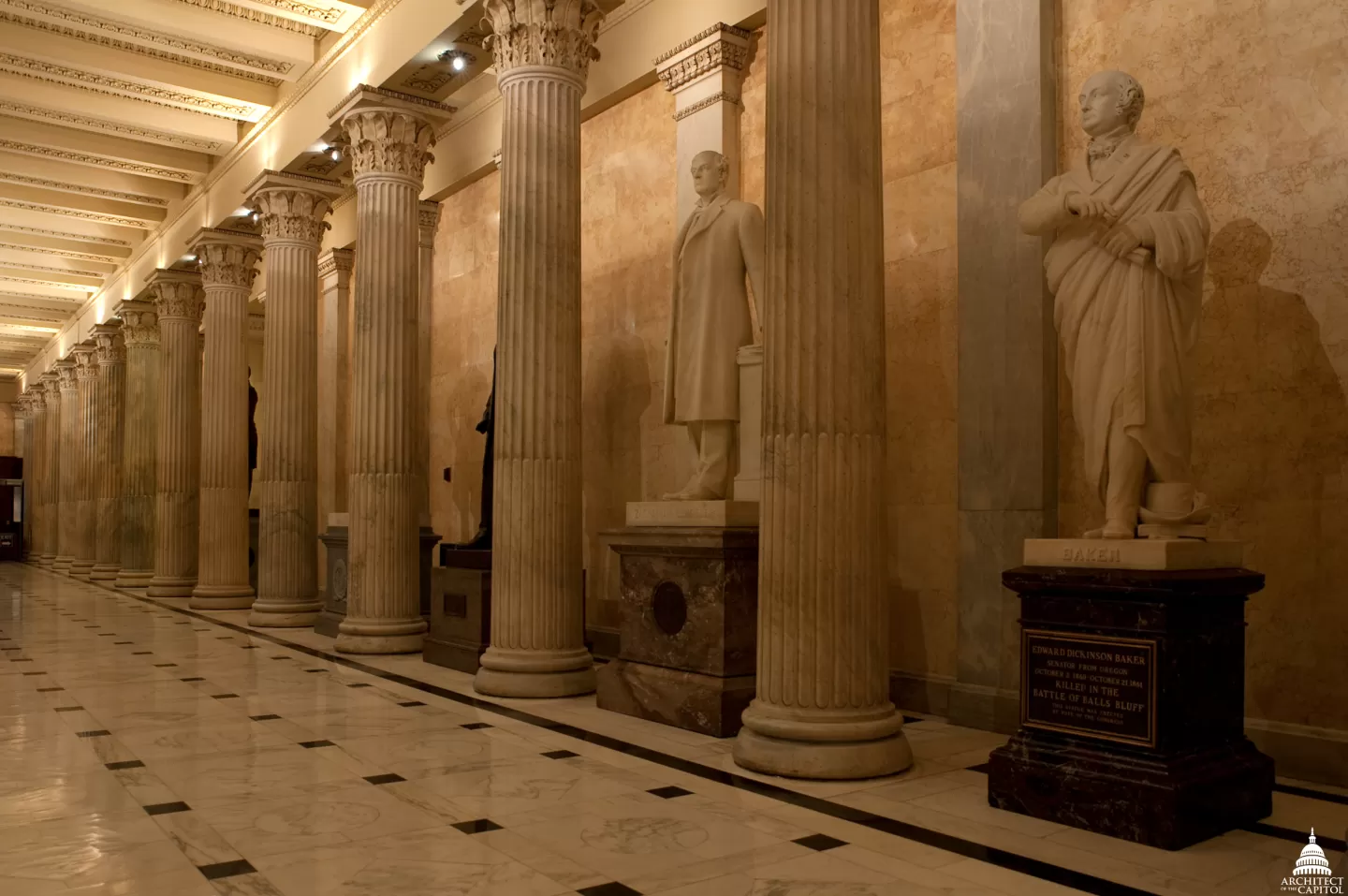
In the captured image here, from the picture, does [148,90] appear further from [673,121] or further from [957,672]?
[957,672]

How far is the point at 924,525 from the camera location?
312 inches

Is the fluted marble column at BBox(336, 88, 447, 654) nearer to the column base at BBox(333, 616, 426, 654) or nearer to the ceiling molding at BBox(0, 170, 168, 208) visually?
the column base at BBox(333, 616, 426, 654)

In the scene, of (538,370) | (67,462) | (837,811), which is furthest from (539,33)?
(67,462)

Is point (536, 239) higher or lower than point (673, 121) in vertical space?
lower

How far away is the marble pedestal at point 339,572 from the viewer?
12211mm

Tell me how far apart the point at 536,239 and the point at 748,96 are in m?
2.60

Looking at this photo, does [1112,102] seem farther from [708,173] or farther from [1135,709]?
[708,173]

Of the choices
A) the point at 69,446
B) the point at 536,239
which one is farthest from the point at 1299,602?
the point at 69,446

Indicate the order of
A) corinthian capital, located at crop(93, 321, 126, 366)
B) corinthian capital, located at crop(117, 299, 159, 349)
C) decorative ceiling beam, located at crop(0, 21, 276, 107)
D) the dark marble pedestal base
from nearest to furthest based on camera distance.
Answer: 1. the dark marble pedestal base
2. decorative ceiling beam, located at crop(0, 21, 276, 107)
3. corinthian capital, located at crop(117, 299, 159, 349)
4. corinthian capital, located at crop(93, 321, 126, 366)

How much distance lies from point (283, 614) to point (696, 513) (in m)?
8.56

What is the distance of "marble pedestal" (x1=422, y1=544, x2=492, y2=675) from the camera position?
950 cm

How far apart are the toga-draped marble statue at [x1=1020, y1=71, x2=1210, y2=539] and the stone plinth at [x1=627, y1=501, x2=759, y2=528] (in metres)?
2.32

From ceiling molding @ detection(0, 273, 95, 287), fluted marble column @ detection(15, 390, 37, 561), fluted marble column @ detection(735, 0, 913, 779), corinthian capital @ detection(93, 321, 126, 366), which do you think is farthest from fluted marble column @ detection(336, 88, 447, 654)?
fluted marble column @ detection(15, 390, 37, 561)

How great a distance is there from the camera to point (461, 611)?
32.2ft
